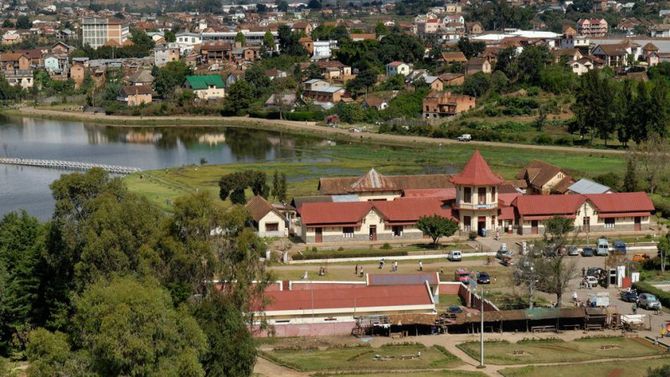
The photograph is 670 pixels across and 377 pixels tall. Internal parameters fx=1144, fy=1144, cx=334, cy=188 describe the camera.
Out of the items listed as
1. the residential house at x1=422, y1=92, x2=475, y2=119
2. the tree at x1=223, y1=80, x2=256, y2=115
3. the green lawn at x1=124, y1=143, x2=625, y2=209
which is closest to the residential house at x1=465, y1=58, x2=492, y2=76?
the residential house at x1=422, y1=92, x2=475, y2=119

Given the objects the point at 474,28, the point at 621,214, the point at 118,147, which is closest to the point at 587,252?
the point at 621,214

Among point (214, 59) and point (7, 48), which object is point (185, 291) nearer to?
point (214, 59)

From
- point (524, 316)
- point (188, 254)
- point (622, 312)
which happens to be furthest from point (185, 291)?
point (622, 312)

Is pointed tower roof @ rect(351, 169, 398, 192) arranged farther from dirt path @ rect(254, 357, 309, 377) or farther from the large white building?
the large white building

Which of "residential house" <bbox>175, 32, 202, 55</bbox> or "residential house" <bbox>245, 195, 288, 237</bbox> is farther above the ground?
"residential house" <bbox>175, 32, 202, 55</bbox>

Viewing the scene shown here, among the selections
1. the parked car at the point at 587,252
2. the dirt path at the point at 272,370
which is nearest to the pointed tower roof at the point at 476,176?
the parked car at the point at 587,252

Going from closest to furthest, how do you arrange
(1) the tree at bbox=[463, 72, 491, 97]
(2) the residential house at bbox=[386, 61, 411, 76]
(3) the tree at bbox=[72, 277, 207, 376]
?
(3) the tree at bbox=[72, 277, 207, 376]
(1) the tree at bbox=[463, 72, 491, 97]
(2) the residential house at bbox=[386, 61, 411, 76]

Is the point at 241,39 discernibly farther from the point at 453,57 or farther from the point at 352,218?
the point at 352,218

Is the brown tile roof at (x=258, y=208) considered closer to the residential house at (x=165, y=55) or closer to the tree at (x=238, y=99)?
the tree at (x=238, y=99)
